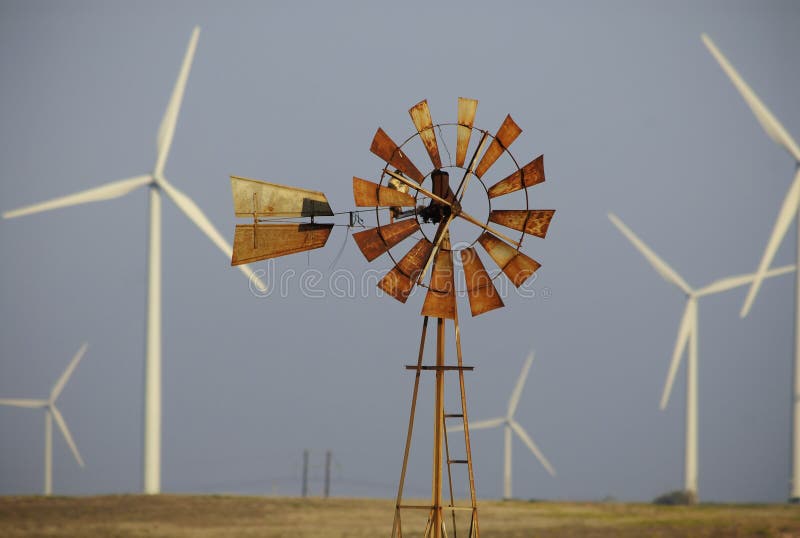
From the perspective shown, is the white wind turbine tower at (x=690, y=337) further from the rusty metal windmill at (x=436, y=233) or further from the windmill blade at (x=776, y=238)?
the rusty metal windmill at (x=436, y=233)

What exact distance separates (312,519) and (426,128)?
2074cm

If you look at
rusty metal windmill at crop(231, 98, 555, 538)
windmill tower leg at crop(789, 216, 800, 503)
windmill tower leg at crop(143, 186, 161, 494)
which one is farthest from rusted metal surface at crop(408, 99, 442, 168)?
windmill tower leg at crop(789, 216, 800, 503)

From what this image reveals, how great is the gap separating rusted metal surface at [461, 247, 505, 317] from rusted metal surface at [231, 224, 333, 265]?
1926mm

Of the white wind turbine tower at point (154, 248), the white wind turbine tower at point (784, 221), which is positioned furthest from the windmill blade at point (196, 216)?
the white wind turbine tower at point (784, 221)

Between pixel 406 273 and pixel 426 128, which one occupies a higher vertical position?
pixel 426 128

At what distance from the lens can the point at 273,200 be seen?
55.5ft

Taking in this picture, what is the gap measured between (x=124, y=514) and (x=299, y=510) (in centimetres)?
523

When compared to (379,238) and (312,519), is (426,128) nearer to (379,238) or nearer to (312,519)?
(379,238)

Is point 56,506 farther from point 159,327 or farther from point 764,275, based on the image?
point 764,275

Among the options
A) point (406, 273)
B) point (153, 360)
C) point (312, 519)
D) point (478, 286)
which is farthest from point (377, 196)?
point (153, 360)

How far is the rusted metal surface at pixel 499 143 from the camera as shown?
17.0 m

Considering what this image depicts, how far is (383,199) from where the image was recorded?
1653cm

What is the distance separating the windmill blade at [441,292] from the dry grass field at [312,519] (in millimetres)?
16584

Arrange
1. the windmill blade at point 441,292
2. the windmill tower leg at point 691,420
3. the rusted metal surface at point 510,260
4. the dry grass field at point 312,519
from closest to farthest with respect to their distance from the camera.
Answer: the windmill blade at point 441,292 → the rusted metal surface at point 510,260 → the dry grass field at point 312,519 → the windmill tower leg at point 691,420
